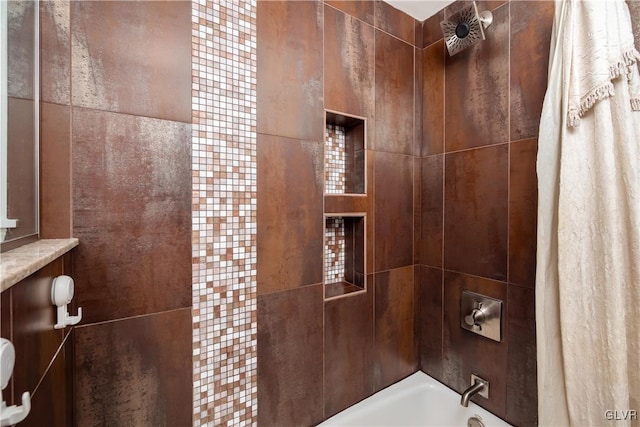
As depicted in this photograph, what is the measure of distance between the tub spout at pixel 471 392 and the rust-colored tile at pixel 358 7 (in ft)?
6.37

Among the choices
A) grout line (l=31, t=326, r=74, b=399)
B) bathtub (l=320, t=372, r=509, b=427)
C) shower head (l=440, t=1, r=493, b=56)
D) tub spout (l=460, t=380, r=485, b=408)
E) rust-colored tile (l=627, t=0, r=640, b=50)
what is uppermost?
shower head (l=440, t=1, r=493, b=56)

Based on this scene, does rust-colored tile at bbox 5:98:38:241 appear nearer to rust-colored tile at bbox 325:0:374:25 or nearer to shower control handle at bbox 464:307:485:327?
rust-colored tile at bbox 325:0:374:25

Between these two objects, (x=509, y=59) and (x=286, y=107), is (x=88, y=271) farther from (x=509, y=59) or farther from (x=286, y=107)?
(x=509, y=59)

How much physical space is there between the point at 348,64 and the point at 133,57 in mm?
916

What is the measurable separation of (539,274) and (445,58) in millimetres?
1231

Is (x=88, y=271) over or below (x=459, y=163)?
below

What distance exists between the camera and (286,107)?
3.91 ft

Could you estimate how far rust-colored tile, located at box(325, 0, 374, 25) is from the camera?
1.33 m

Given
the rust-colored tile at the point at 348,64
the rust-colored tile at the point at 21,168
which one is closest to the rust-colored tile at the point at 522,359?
the rust-colored tile at the point at 348,64

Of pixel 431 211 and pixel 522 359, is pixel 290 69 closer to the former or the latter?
pixel 431 211

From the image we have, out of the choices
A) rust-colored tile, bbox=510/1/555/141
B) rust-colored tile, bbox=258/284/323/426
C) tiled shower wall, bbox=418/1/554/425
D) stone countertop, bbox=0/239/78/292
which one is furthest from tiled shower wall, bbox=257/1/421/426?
stone countertop, bbox=0/239/78/292

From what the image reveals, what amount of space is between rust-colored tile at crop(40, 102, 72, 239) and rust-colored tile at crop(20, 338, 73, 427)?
1.12ft

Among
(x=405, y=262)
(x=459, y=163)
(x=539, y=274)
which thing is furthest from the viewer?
(x=405, y=262)

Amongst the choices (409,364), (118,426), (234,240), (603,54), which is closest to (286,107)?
(234,240)
